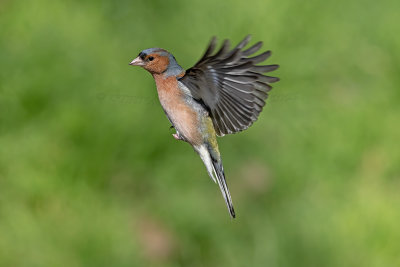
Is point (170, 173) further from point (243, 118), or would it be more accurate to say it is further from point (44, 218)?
point (243, 118)

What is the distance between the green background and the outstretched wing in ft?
12.3

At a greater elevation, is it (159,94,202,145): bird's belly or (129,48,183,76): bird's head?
(129,48,183,76): bird's head

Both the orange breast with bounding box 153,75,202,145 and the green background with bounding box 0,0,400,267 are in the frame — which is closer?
the orange breast with bounding box 153,75,202,145

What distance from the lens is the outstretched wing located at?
1192mm

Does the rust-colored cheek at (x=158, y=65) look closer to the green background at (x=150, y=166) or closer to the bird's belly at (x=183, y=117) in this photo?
the bird's belly at (x=183, y=117)

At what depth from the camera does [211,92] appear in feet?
4.12

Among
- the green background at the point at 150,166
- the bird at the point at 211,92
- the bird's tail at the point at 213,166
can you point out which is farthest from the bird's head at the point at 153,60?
the green background at the point at 150,166

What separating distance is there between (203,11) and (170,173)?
1.91 m

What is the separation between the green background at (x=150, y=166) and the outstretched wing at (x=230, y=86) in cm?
376

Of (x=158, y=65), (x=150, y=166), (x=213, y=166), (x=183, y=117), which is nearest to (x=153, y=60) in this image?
(x=158, y=65)

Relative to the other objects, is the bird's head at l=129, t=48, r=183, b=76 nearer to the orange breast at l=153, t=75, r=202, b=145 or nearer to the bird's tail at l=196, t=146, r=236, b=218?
the orange breast at l=153, t=75, r=202, b=145

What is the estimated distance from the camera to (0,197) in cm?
559

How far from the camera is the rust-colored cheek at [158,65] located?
1.18m

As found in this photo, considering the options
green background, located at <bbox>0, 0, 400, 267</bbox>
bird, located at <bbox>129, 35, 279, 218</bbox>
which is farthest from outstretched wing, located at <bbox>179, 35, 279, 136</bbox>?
green background, located at <bbox>0, 0, 400, 267</bbox>
